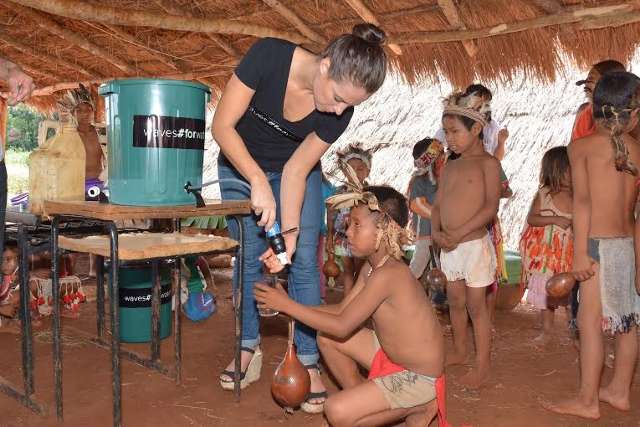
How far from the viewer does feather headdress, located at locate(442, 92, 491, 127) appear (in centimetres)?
332

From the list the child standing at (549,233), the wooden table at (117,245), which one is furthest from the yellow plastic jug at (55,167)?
the child standing at (549,233)

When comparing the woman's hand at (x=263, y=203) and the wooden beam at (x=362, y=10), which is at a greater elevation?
the wooden beam at (x=362, y=10)

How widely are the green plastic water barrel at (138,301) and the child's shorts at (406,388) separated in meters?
1.91

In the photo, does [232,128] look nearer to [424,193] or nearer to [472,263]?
[472,263]

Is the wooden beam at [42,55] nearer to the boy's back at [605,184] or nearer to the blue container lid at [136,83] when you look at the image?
the blue container lid at [136,83]

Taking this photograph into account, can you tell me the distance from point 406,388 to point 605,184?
1.32 meters

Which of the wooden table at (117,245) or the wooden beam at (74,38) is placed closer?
the wooden table at (117,245)

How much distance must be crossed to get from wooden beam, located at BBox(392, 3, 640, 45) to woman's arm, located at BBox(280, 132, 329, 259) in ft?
9.68

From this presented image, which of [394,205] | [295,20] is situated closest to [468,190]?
[394,205]

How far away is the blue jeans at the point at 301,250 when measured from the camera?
279 cm

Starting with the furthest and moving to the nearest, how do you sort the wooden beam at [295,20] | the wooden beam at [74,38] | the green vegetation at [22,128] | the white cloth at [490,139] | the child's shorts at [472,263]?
the green vegetation at [22,128]
the wooden beam at [74,38]
the white cloth at [490,139]
the wooden beam at [295,20]
the child's shorts at [472,263]

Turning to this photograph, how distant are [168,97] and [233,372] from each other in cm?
143

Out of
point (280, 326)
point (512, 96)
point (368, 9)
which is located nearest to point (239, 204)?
point (280, 326)

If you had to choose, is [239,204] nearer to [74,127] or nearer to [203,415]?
[74,127]
